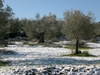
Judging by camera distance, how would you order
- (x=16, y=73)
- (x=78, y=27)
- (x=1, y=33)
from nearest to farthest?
(x=16, y=73)
(x=1, y=33)
(x=78, y=27)

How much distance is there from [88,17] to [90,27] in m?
1.56

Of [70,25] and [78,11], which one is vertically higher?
[78,11]

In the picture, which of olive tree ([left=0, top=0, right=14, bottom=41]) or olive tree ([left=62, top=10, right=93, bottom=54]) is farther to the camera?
olive tree ([left=62, top=10, right=93, bottom=54])

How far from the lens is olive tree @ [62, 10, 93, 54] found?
32500 mm

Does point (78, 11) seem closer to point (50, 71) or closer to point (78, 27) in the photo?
point (78, 27)

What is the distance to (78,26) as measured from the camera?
32.4m

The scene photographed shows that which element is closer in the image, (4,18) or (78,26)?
(4,18)

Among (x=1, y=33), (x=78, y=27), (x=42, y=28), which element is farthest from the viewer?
(x=42, y=28)

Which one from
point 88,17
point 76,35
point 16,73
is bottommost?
point 16,73

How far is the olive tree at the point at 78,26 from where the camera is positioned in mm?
32500

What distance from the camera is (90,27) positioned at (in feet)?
109

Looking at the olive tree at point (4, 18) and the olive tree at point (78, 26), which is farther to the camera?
the olive tree at point (78, 26)

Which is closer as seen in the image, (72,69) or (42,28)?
(72,69)

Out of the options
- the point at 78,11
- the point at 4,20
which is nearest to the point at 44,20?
the point at 78,11
